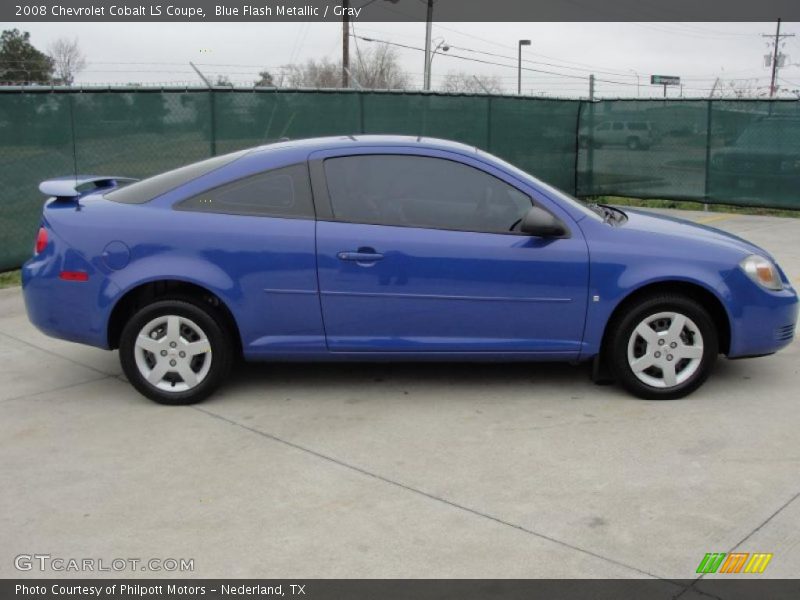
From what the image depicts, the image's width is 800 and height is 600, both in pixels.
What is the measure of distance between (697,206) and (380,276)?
10947mm

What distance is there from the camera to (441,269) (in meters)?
5.14

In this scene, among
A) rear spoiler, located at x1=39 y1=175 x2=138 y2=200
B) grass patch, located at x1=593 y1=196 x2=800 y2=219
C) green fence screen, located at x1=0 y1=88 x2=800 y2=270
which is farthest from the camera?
grass patch, located at x1=593 y1=196 x2=800 y2=219

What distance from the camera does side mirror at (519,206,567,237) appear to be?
5133 mm

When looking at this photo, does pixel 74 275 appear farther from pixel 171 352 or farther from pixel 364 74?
pixel 364 74

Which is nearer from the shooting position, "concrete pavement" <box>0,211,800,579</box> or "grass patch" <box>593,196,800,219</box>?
"concrete pavement" <box>0,211,800,579</box>

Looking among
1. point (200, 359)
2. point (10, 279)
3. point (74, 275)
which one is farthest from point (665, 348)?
point (10, 279)

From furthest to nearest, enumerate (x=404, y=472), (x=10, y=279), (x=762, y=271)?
(x=10, y=279), (x=762, y=271), (x=404, y=472)

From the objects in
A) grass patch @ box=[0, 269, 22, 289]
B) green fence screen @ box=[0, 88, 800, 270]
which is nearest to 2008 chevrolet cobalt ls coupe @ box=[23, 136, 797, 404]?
grass patch @ box=[0, 269, 22, 289]

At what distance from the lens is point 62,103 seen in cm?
941

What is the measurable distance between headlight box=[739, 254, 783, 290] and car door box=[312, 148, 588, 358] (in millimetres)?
1018

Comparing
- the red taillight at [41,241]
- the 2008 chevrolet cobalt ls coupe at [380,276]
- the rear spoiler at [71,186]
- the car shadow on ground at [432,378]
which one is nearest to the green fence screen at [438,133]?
the rear spoiler at [71,186]
